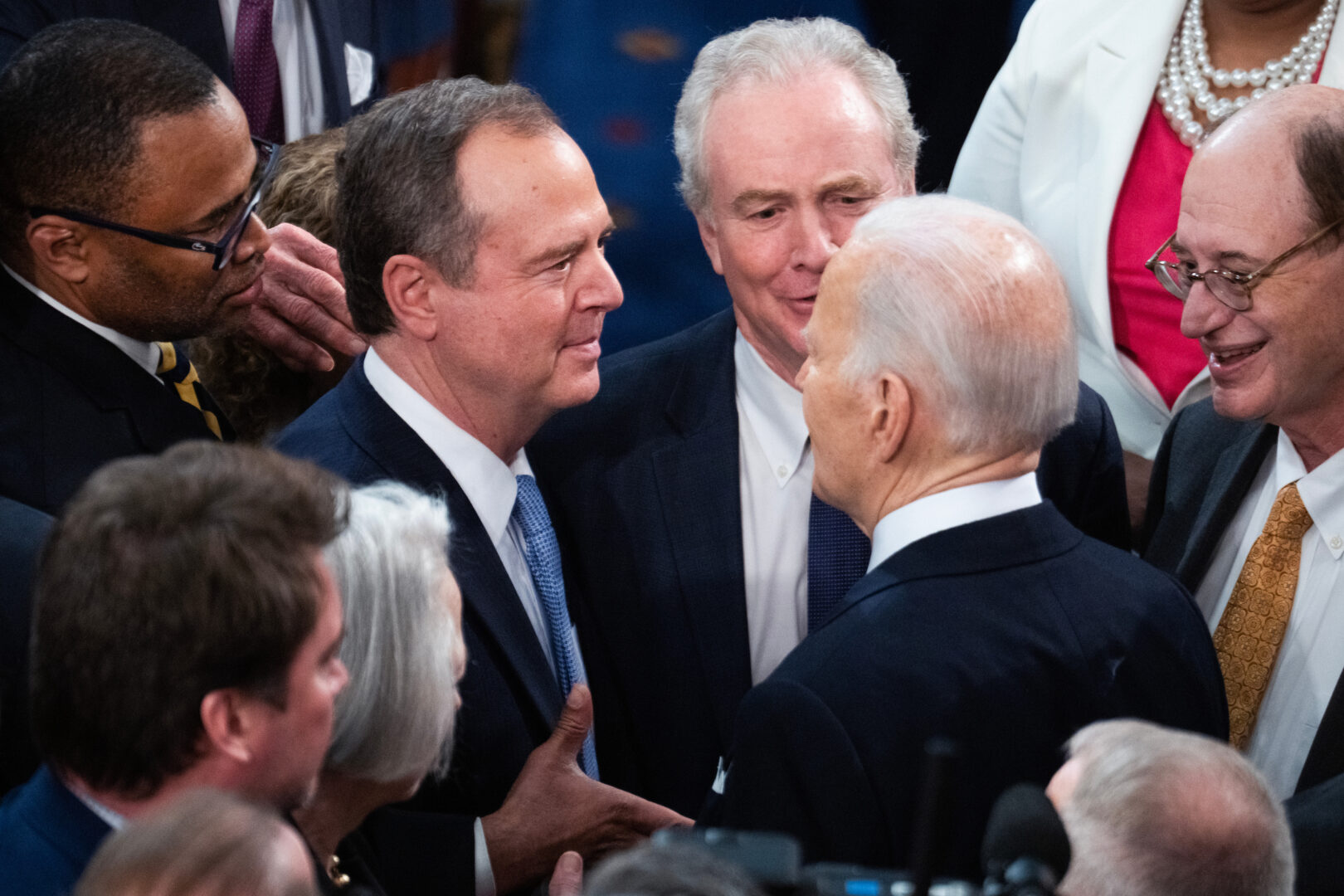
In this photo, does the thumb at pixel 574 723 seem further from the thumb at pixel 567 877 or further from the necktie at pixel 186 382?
the necktie at pixel 186 382

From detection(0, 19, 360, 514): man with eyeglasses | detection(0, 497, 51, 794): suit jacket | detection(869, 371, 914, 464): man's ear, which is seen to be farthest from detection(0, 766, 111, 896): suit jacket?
detection(869, 371, 914, 464): man's ear

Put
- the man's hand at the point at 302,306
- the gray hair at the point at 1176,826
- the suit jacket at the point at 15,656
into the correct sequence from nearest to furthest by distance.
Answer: the gray hair at the point at 1176,826, the suit jacket at the point at 15,656, the man's hand at the point at 302,306

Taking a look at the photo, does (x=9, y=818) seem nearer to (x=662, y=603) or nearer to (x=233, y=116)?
(x=662, y=603)

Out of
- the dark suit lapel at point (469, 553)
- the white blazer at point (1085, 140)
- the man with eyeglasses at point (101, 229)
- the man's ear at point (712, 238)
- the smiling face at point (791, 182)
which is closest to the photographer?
the dark suit lapel at point (469, 553)

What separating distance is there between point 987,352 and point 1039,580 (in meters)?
0.30

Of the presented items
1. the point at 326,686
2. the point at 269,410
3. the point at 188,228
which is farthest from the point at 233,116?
the point at 326,686

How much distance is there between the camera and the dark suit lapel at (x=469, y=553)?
7.17 ft

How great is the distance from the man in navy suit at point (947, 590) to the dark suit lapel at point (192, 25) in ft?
7.07

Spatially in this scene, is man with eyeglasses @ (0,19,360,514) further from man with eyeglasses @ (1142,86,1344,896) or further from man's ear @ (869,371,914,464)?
man with eyeglasses @ (1142,86,1344,896)

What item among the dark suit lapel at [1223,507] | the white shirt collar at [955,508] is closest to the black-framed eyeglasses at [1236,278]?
the dark suit lapel at [1223,507]

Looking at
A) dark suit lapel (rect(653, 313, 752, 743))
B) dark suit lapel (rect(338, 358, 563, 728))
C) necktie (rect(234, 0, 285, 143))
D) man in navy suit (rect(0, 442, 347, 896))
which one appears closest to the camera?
man in navy suit (rect(0, 442, 347, 896))

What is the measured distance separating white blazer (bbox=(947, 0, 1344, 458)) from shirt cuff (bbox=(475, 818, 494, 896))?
5.41 ft

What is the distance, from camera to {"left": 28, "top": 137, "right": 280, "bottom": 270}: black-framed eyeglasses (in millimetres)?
2338

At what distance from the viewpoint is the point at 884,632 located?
1.74 metres
